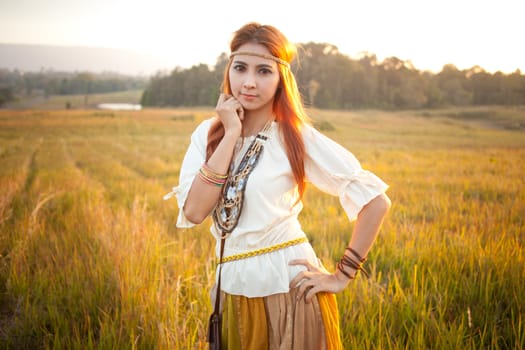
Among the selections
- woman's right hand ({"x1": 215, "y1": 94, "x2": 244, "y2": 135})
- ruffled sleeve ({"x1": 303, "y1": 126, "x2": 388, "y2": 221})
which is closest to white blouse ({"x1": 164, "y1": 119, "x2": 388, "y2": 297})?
ruffled sleeve ({"x1": 303, "y1": 126, "x2": 388, "y2": 221})

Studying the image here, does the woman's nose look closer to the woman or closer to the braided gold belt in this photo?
the woman

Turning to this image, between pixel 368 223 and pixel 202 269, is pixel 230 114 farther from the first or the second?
pixel 202 269

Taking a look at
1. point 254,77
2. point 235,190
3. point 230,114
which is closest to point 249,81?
point 254,77

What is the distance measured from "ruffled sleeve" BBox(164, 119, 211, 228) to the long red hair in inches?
1.4

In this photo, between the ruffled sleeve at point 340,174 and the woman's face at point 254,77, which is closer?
the ruffled sleeve at point 340,174

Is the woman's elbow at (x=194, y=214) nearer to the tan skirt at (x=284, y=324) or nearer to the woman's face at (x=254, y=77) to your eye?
the tan skirt at (x=284, y=324)

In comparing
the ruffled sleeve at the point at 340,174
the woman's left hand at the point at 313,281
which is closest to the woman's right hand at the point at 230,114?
the ruffled sleeve at the point at 340,174

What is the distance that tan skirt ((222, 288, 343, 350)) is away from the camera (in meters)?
1.37

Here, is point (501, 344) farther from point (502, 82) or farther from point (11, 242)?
point (502, 82)

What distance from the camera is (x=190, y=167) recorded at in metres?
1.58

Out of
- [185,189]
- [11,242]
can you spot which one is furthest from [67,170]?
[185,189]

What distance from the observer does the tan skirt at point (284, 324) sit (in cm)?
137

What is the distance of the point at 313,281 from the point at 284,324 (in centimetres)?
23

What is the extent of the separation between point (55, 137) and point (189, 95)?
41257mm
